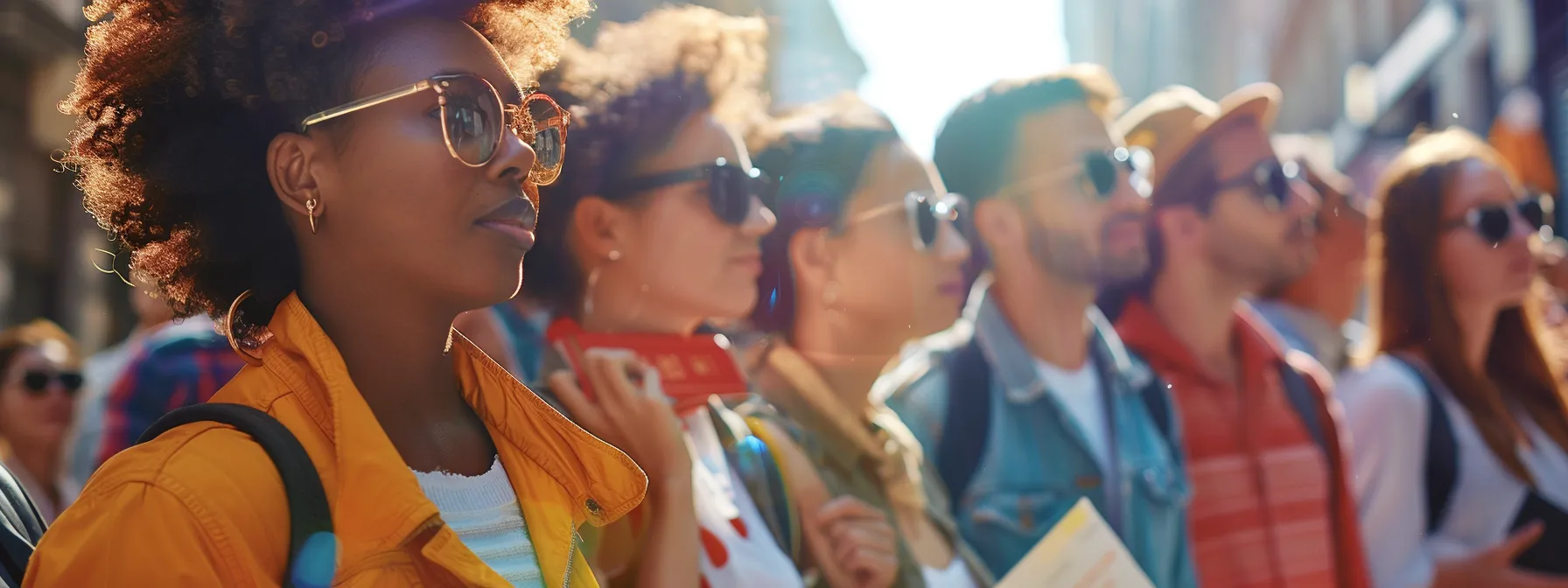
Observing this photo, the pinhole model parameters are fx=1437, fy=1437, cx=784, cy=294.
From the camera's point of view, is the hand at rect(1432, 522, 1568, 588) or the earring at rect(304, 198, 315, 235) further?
the hand at rect(1432, 522, 1568, 588)

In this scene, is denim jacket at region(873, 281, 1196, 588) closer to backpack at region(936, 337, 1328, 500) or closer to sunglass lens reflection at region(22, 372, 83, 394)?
backpack at region(936, 337, 1328, 500)

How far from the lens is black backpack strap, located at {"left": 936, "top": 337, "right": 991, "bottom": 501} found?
400 centimetres

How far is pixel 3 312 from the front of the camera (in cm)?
1834

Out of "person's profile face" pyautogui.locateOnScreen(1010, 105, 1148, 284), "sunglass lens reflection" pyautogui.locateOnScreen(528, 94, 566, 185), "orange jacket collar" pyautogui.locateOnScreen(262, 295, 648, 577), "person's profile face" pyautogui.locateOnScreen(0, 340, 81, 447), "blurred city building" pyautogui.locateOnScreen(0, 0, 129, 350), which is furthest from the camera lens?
"blurred city building" pyautogui.locateOnScreen(0, 0, 129, 350)

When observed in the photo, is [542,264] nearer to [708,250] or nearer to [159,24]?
[708,250]

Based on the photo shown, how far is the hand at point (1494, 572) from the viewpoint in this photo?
179 inches

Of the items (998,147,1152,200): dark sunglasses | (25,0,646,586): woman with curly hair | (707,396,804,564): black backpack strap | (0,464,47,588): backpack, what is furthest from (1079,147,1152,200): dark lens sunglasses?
(0,464,47,588): backpack

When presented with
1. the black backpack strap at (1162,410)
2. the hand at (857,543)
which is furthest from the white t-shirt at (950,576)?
the black backpack strap at (1162,410)

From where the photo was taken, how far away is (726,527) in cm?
306

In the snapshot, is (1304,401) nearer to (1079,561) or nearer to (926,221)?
(1079,561)

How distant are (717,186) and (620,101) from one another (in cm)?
29

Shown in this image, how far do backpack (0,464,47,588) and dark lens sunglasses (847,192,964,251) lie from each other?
2.15m

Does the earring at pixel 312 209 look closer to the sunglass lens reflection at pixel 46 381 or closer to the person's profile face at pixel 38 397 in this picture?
the person's profile face at pixel 38 397

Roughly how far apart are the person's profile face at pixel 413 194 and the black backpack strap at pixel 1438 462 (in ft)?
12.1
